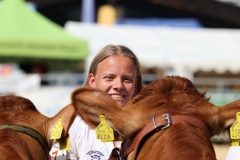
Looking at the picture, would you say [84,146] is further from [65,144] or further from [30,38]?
[30,38]

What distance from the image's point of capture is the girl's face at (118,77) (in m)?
4.72

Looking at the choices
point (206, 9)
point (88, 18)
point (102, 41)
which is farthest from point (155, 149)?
point (206, 9)

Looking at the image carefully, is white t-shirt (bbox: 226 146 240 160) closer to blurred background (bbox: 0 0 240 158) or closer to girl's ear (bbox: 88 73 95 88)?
girl's ear (bbox: 88 73 95 88)

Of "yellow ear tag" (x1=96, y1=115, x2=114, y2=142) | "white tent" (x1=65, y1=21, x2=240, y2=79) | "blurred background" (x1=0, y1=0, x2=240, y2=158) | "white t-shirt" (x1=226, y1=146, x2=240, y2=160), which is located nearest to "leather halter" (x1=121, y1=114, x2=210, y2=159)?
"yellow ear tag" (x1=96, y1=115, x2=114, y2=142)

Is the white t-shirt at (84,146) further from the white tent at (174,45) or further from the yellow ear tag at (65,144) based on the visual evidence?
the white tent at (174,45)

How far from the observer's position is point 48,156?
14.8ft

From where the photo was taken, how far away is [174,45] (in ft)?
69.8

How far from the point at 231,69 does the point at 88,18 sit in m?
6.46

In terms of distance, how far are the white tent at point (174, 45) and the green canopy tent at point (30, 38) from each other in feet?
4.45

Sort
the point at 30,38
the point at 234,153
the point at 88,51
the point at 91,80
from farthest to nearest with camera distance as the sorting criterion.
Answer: the point at 88,51 < the point at 30,38 < the point at 91,80 < the point at 234,153

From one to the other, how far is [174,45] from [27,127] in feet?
56.0

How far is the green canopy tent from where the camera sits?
671 inches

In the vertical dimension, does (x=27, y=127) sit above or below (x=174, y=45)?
above

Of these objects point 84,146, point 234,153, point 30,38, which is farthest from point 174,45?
point 234,153
